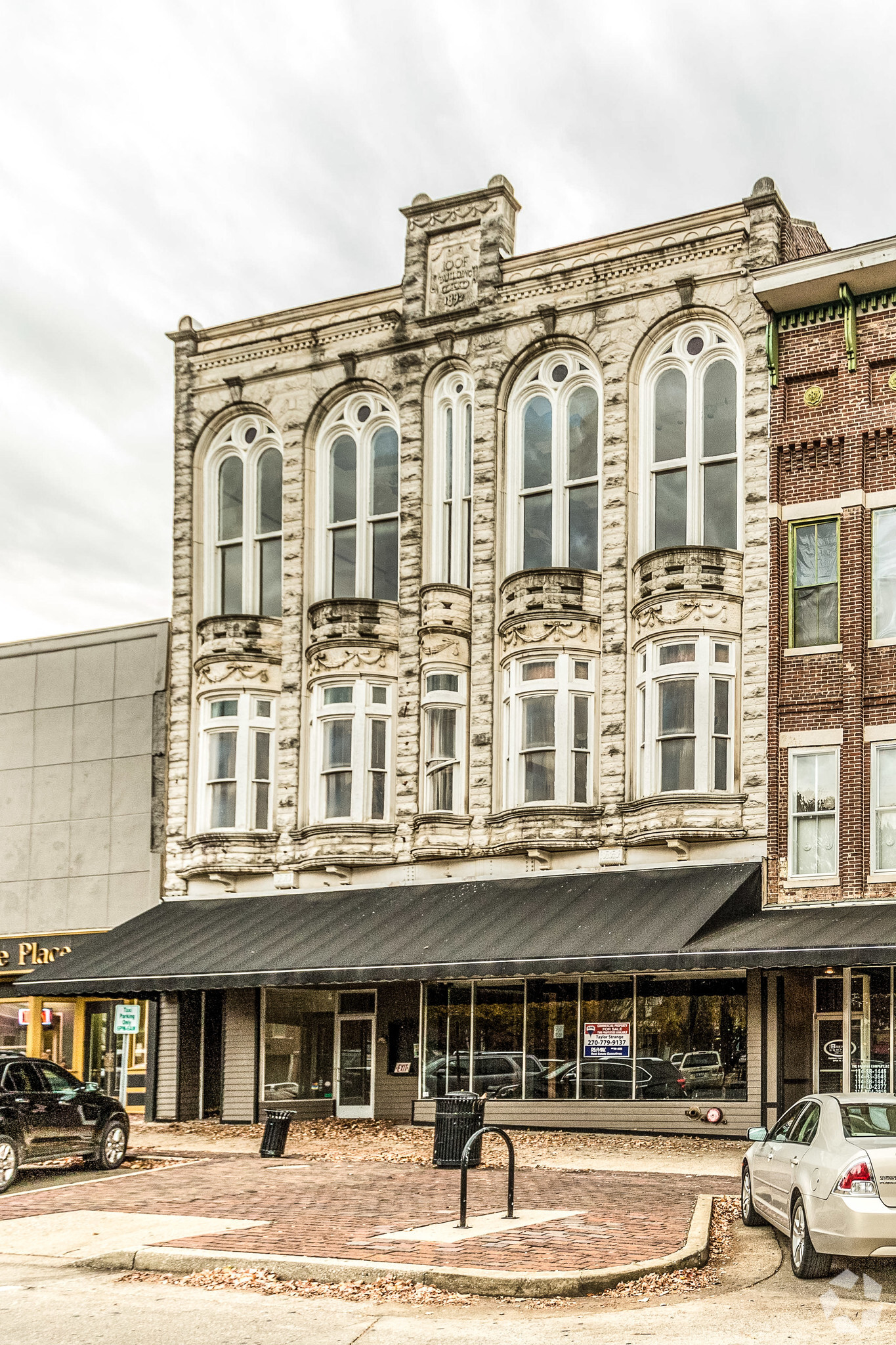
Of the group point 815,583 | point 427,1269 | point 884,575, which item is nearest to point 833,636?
point 815,583

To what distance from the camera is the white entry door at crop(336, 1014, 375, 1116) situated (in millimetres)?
28844

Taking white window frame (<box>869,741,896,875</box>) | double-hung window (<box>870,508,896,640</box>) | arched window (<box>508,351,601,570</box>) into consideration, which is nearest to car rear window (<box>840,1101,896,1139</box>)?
white window frame (<box>869,741,896,875</box>)

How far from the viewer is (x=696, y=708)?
25.9m

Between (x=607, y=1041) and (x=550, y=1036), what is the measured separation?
1.11 meters

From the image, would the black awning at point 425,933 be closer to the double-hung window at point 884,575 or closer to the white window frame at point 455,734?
the white window frame at point 455,734

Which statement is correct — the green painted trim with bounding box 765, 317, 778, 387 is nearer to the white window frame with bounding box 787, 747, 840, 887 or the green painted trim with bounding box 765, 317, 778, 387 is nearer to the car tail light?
the white window frame with bounding box 787, 747, 840, 887

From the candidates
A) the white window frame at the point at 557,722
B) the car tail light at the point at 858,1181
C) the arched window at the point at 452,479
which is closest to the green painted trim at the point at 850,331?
the white window frame at the point at 557,722

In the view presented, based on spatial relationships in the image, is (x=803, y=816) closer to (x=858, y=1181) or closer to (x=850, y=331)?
(x=850, y=331)

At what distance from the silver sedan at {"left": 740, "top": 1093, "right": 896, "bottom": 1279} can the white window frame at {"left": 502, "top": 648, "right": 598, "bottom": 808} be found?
13.4 metres

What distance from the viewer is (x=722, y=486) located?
1057 inches

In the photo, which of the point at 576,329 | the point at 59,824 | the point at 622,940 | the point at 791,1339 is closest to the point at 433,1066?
the point at 622,940

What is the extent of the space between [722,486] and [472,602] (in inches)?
196

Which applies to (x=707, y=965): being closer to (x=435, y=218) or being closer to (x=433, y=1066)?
(x=433, y=1066)

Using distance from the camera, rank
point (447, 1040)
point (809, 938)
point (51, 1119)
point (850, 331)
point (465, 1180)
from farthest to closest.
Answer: point (447, 1040) → point (850, 331) → point (809, 938) → point (51, 1119) → point (465, 1180)
